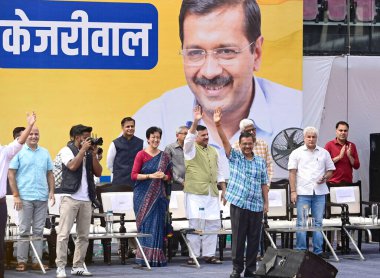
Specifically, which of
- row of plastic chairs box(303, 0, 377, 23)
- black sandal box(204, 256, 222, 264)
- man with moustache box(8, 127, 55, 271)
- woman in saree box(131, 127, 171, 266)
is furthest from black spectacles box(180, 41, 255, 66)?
man with moustache box(8, 127, 55, 271)

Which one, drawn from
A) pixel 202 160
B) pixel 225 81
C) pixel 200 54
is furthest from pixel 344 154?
pixel 202 160

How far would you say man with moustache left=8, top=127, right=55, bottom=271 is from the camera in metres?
13.8

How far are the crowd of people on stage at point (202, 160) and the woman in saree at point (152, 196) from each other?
1 centimetres

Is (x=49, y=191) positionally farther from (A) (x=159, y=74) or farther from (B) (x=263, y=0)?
(B) (x=263, y=0)

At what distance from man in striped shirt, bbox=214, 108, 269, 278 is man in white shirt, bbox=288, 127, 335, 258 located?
7.47 feet

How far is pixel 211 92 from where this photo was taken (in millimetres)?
17625

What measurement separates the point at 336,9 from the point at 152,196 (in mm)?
5845

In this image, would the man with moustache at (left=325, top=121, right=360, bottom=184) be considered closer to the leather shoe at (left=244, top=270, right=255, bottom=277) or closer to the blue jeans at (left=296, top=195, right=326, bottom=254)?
the blue jeans at (left=296, top=195, right=326, bottom=254)

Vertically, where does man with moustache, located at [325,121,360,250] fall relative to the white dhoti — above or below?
above

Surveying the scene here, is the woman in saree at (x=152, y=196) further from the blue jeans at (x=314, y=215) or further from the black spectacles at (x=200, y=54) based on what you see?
the black spectacles at (x=200, y=54)

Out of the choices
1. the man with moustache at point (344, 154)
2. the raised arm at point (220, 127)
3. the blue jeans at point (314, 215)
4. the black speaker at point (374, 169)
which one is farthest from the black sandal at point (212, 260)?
the black speaker at point (374, 169)

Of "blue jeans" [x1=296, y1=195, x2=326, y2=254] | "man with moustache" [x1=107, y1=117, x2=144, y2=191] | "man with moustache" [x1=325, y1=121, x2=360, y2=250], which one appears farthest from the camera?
"man with moustache" [x1=325, y1=121, x2=360, y2=250]

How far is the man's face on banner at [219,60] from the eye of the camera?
1750 centimetres

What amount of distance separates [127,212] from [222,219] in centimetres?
130
